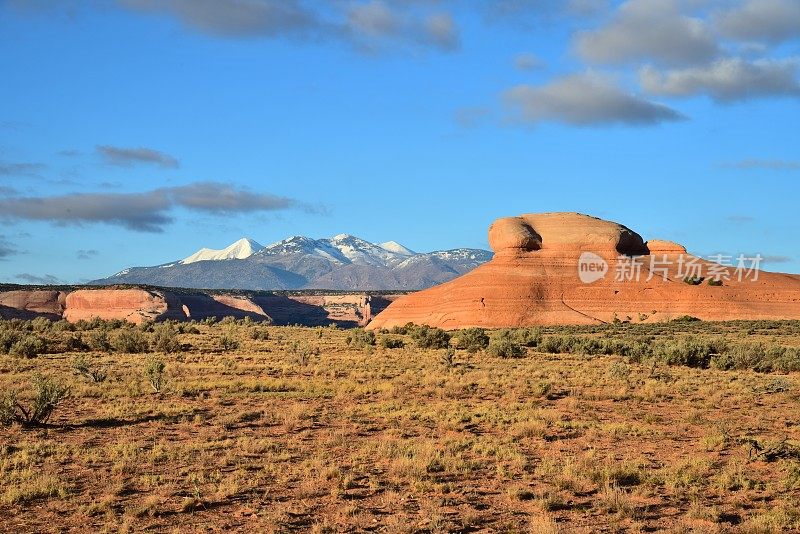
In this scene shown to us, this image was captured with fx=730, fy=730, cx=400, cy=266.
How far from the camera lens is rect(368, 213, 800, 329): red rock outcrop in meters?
67.3

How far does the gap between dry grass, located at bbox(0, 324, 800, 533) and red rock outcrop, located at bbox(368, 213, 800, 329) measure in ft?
151

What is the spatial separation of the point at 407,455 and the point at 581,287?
6205 centimetres

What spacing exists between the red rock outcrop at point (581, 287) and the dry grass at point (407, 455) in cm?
4598

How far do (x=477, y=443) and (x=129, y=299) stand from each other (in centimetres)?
8947

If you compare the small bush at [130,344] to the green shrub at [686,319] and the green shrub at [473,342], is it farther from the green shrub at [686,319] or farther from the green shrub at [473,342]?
the green shrub at [686,319]

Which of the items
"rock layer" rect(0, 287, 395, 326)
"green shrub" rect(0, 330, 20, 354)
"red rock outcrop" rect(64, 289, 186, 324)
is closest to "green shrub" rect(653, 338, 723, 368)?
"green shrub" rect(0, 330, 20, 354)

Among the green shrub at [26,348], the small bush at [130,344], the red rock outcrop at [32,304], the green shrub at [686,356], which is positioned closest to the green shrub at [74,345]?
the small bush at [130,344]

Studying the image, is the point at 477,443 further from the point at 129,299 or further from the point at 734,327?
the point at 129,299

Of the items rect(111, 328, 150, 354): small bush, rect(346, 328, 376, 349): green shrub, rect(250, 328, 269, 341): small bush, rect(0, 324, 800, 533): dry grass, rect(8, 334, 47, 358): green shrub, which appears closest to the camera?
rect(0, 324, 800, 533): dry grass

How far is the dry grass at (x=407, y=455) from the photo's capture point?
8.92m

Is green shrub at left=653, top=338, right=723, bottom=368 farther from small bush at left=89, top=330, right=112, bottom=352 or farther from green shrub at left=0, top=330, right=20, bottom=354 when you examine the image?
green shrub at left=0, top=330, right=20, bottom=354

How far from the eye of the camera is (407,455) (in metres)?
11.7

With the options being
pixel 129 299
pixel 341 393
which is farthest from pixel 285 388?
pixel 129 299

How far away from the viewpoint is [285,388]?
2014 cm
